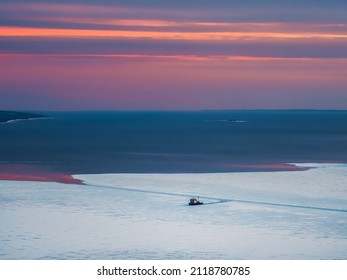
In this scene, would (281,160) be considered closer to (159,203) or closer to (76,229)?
(159,203)

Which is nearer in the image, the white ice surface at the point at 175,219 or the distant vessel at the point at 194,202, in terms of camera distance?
the white ice surface at the point at 175,219

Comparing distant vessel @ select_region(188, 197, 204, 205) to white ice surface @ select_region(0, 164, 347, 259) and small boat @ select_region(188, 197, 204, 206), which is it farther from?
white ice surface @ select_region(0, 164, 347, 259)

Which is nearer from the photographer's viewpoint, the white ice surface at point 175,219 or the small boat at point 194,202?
the white ice surface at point 175,219

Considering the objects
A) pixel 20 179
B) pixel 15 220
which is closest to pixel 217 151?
pixel 20 179

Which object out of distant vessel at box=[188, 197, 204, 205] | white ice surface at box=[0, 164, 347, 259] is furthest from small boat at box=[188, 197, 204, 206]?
white ice surface at box=[0, 164, 347, 259]

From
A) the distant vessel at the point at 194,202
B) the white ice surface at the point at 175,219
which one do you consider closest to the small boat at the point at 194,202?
the distant vessel at the point at 194,202

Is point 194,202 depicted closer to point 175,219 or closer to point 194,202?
point 194,202

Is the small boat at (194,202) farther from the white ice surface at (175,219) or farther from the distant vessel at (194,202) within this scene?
the white ice surface at (175,219)

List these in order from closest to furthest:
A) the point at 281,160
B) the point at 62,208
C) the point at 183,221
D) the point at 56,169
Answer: the point at 183,221, the point at 62,208, the point at 56,169, the point at 281,160
